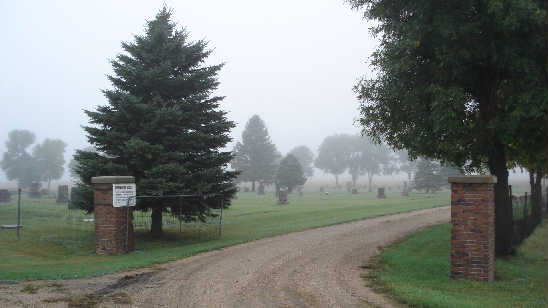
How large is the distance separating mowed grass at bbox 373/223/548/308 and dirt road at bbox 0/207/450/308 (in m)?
A: 0.58

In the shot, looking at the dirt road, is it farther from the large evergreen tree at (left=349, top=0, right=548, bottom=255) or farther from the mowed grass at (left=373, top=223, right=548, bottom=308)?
the large evergreen tree at (left=349, top=0, right=548, bottom=255)

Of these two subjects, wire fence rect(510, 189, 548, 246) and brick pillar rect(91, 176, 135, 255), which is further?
wire fence rect(510, 189, 548, 246)

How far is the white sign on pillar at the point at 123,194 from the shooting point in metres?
13.0

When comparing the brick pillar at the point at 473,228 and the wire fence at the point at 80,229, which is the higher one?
the brick pillar at the point at 473,228

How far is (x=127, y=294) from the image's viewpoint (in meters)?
8.08

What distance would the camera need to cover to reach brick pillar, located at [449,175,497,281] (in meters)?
9.62

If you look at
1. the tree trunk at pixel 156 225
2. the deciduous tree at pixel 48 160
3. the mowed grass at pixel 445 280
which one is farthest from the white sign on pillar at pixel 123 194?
the deciduous tree at pixel 48 160

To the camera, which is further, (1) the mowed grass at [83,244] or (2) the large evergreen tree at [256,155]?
(2) the large evergreen tree at [256,155]

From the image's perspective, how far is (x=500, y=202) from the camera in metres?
13.2

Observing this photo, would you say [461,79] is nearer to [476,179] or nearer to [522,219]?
[476,179]

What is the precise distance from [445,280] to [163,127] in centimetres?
987

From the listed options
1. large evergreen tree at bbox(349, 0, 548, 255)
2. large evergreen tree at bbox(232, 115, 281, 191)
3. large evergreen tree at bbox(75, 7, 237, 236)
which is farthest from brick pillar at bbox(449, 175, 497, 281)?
large evergreen tree at bbox(232, 115, 281, 191)

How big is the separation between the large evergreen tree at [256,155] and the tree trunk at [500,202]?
51710 millimetres

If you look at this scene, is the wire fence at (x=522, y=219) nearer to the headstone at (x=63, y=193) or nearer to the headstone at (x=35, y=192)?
the headstone at (x=63, y=193)
